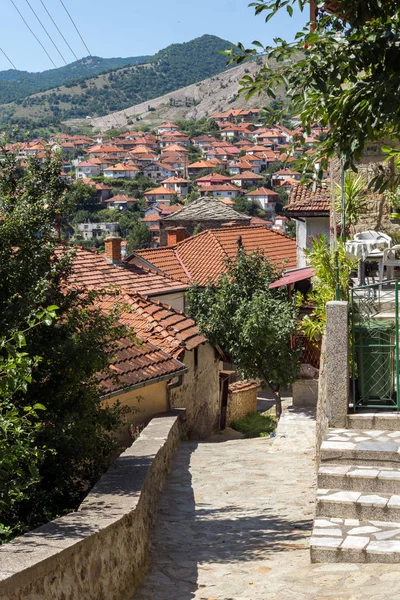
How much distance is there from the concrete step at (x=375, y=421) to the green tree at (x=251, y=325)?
1119 centimetres

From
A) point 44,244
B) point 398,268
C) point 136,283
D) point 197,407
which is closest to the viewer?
point 44,244

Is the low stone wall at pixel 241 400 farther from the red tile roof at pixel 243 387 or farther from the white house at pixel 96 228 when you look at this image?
the white house at pixel 96 228

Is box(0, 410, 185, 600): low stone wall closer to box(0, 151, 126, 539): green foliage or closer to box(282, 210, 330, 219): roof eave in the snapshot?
box(0, 151, 126, 539): green foliage

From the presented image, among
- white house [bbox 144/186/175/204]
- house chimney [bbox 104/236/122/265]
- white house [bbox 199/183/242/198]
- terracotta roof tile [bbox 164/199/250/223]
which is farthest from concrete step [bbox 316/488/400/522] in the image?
white house [bbox 199/183/242/198]

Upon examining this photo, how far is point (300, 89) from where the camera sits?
24.0ft

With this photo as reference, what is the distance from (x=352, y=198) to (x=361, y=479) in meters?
6.13

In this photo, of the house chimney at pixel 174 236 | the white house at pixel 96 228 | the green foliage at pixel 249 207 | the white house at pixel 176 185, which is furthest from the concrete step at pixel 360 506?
the white house at pixel 176 185

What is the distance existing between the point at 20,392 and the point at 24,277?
97cm

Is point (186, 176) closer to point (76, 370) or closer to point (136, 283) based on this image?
point (136, 283)

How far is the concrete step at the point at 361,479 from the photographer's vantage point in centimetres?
784

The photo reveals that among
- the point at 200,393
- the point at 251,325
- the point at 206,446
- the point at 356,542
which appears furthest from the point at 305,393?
the point at 356,542

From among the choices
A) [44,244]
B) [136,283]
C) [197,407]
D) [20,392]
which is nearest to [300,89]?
[44,244]

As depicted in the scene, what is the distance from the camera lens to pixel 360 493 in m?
7.85

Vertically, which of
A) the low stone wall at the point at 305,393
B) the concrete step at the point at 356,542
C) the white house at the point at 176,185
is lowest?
the low stone wall at the point at 305,393
